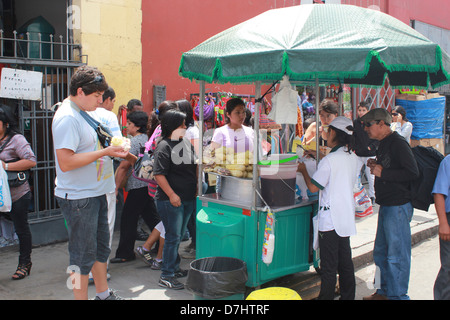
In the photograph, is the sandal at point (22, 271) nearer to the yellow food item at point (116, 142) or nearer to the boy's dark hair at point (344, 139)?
the yellow food item at point (116, 142)

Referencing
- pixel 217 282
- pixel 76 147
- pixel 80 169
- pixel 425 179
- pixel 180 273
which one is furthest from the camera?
pixel 180 273

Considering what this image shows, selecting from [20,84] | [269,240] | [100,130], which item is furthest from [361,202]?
[20,84]

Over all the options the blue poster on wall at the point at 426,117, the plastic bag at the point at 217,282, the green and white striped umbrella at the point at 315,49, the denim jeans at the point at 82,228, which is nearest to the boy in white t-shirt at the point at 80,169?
the denim jeans at the point at 82,228

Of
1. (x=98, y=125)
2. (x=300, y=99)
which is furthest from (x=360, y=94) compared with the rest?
(x=98, y=125)

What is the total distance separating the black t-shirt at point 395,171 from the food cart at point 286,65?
0.69m

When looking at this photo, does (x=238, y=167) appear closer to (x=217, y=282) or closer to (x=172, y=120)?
(x=172, y=120)

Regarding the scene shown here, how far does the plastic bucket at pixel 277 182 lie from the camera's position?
417 cm

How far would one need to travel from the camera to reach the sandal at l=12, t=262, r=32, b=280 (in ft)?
15.3

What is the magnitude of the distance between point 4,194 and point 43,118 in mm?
1646

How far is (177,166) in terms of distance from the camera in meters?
4.54

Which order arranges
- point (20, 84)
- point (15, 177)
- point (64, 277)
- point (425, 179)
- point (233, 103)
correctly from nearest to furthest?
point (425, 179)
point (15, 177)
point (64, 277)
point (233, 103)
point (20, 84)

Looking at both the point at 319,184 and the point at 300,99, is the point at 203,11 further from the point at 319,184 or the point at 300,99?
the point at 319,184

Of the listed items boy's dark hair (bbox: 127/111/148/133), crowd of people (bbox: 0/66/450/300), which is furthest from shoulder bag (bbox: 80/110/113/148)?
boy's dark hair (bbox: 127/111/148/133)

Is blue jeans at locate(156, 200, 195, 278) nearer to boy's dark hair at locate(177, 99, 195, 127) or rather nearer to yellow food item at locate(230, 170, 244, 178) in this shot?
yellow food item at locate(230, 170, 244, 178)
